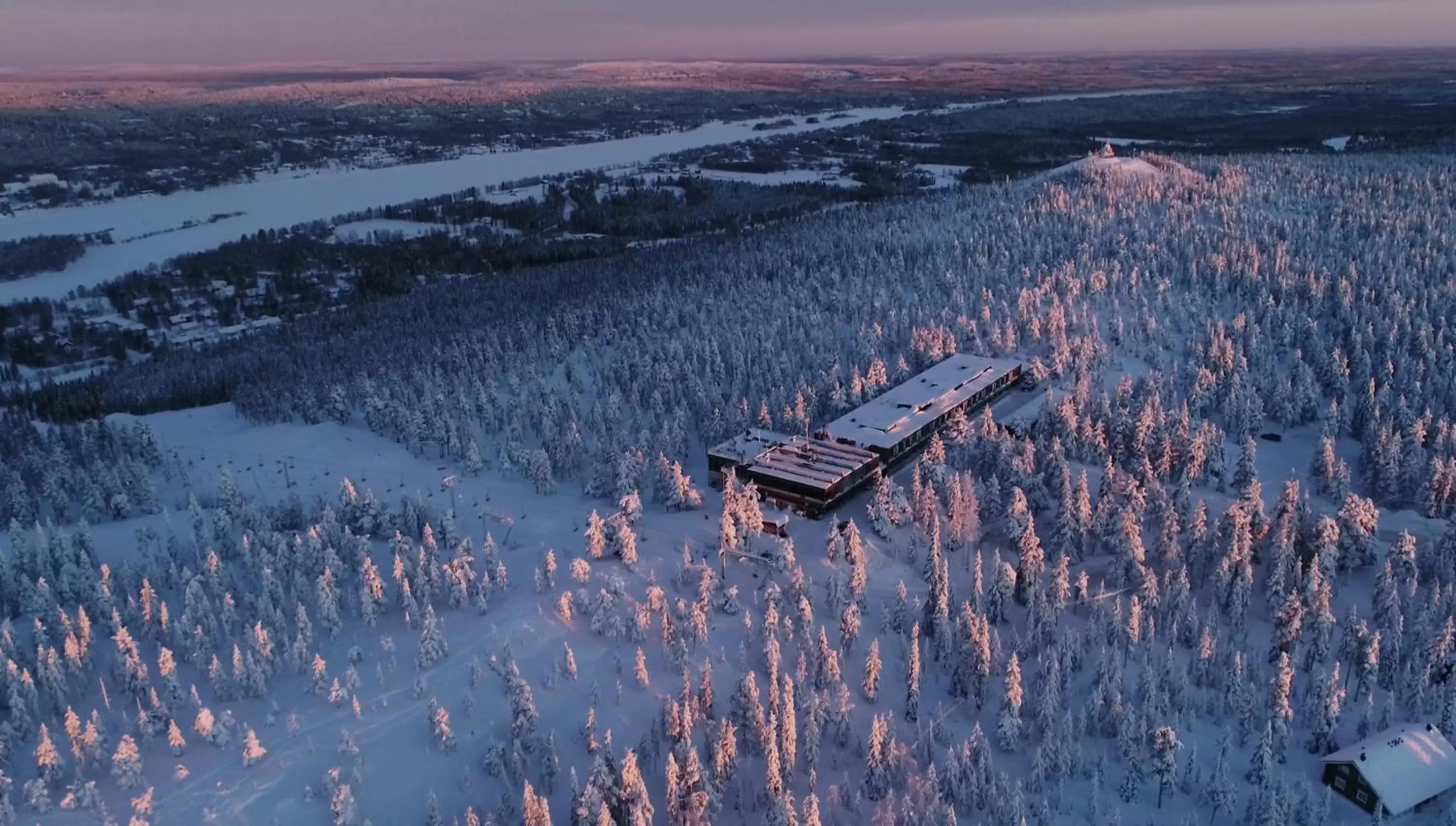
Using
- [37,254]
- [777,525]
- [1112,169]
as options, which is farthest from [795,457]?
[37,254]

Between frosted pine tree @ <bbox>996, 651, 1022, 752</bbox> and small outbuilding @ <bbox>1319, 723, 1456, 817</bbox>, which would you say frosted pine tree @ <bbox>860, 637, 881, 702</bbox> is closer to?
frosted pine tree @ <bbox>996, 651, 1022, 752</bbox>

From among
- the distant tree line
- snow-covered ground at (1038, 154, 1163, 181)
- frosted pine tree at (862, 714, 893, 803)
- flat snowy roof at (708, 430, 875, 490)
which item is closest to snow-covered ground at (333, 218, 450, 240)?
the distant tree line

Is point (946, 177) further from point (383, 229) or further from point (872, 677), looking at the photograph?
point (872, 677)

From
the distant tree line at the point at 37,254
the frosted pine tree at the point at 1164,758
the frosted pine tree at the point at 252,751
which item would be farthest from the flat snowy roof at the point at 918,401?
the distant tree line at the point at 37,254

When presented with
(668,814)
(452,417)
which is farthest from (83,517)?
(668,814)

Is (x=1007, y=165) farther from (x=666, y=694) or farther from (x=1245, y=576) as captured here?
(x=666, y=694)
